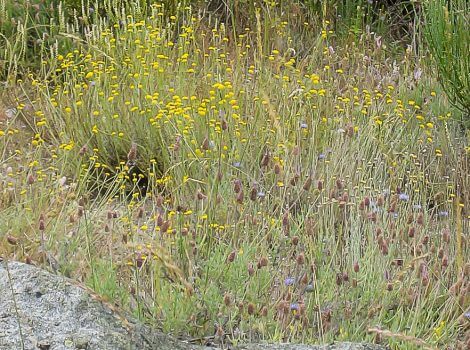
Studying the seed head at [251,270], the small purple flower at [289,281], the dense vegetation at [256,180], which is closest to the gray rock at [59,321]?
the dense vegetation at [256,180]

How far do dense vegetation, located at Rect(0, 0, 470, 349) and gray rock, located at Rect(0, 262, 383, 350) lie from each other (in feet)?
0.39

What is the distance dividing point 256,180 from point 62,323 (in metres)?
1.52

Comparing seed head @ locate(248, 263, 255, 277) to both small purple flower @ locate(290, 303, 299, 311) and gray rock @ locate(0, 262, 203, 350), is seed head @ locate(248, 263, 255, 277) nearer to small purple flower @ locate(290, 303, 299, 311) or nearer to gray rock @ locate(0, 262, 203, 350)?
small purple flower @ locate(290, 303, 299, 311)

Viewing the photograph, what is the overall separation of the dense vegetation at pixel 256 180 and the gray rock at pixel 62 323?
4.7 inches

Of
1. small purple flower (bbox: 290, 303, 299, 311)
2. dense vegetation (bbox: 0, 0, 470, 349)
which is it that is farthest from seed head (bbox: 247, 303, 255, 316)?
small purple flower (bbox: 290, 303, 299, 311)

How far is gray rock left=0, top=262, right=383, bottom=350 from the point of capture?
8.12ft

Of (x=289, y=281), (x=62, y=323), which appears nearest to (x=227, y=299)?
(x=289, y=281)

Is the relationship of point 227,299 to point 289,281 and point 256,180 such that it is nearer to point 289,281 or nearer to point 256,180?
point 289,281

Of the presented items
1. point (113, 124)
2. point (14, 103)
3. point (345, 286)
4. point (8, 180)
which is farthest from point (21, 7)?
point (345, 286)

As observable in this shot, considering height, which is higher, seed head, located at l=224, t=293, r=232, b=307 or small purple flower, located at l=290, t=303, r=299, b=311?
seed head, located at l=224, t=293, r=232, b=307

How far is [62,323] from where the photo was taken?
2549 mm

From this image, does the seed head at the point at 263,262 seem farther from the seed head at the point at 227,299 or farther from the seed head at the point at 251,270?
the seed head at the point at 227,299

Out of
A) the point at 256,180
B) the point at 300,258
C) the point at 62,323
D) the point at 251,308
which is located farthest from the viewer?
the point at 256,180

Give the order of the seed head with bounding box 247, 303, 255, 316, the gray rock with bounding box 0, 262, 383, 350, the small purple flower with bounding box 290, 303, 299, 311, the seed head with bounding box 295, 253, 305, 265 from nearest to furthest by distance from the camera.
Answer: the gray rock with bounding box 0, 262, 383, 350
the seed head with bounding box 247, 303, 255, 316
the small purple flower with bounding box 290, 303, 299, 311
the seed head with bounding box 295, 253, 305, 265
